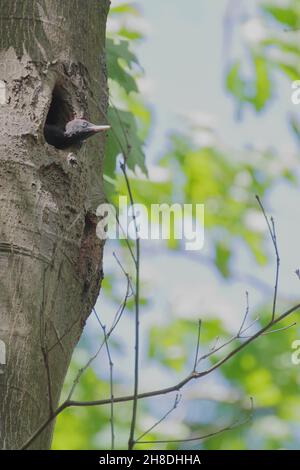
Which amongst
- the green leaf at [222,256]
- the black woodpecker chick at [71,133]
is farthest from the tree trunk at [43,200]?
the green leaf at [222,256]

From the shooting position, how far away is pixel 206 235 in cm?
747

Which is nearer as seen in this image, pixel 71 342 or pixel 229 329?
pixel 71 342

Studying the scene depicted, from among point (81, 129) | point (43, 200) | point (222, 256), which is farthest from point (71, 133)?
point (222, 256)

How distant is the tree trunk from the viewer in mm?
2408

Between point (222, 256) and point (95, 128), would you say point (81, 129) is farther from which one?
point (222, 256)

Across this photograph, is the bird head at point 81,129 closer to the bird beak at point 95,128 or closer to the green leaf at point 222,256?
the bird beak at point 95,128

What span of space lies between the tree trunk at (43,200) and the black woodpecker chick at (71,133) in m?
0.05

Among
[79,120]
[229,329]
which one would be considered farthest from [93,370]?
[79,120]

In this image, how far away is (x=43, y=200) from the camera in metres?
2.65

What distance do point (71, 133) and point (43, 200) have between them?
30 centimetres

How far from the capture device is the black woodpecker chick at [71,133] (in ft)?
9.28

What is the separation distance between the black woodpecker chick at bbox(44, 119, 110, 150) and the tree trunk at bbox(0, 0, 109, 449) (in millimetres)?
47
